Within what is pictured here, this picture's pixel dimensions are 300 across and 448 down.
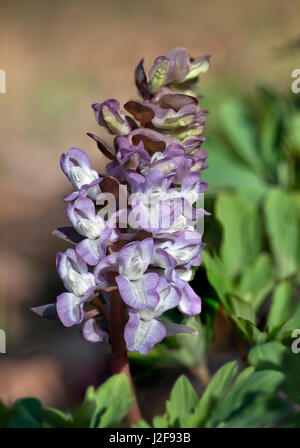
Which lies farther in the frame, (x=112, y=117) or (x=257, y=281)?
(x=257, y=281)

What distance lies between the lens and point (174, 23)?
2.47m

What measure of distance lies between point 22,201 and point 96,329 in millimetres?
1083

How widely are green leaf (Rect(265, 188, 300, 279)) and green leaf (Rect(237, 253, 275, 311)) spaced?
6cm

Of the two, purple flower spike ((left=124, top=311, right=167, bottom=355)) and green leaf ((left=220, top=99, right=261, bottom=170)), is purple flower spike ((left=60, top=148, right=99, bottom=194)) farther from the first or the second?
green leaf ((left=220, top=99, right=261, bottom=170))

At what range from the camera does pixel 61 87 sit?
86.7 inches

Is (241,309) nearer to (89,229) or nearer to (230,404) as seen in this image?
(230,404)

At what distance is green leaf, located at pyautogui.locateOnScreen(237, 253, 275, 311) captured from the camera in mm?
975

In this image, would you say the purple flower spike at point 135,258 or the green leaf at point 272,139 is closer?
the purple flower spike at point 135,258

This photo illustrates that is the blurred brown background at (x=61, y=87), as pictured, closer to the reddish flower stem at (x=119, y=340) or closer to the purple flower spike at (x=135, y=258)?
the reddish flower stem at (x=119, y=340)

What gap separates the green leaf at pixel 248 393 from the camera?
2.32 ft

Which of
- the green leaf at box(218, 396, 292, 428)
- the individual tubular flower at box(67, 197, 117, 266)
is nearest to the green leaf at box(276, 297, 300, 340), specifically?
the green leaf at box(218, 396, 292, 428)

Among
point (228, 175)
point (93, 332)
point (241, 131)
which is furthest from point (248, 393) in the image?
point (241, 131)

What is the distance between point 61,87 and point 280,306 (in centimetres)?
161

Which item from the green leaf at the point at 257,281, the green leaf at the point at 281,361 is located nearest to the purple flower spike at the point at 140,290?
the green leaf at the point at 281,361
